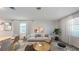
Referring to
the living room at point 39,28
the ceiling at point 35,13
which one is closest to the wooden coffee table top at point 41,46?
the living room at point 39,28

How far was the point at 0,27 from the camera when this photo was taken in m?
1.26

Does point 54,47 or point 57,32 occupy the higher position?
point 57,32

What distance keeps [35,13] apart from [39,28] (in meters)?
0.27

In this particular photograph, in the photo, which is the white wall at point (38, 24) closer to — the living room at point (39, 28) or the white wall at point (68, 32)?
the living room at point (39, 28)

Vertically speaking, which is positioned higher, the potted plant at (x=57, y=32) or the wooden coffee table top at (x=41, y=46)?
the potted plant at (x=57, y=32)

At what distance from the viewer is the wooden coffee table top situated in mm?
1240

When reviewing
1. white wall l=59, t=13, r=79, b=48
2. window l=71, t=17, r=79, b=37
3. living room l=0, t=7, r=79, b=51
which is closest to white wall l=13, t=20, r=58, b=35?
living room l=0, t=7, r=79, b=51

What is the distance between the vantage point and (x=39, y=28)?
138 cm

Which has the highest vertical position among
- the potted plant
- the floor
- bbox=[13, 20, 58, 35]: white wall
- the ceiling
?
the ceiling

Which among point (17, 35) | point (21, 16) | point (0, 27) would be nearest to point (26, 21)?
point (21, 16)

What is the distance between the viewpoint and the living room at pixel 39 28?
1.23m

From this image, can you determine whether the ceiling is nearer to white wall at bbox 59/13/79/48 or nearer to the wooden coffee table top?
white wall at bbox 59/13/79/48

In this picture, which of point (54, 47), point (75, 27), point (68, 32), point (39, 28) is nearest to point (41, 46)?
point (54, 47)

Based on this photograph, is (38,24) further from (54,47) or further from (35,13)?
(54,47)
